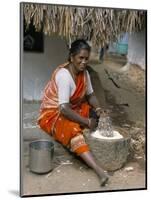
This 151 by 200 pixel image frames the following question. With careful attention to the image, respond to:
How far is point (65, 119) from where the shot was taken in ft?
9.80

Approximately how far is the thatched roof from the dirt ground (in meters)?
0.16

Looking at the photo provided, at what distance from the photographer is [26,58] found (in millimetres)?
2889

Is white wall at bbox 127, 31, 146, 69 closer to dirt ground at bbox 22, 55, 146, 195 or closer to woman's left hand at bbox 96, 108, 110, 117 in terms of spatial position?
dirt ground at bbox 22, 55, 146, 195

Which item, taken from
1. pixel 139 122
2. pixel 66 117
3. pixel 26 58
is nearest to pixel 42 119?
pixel 66 117

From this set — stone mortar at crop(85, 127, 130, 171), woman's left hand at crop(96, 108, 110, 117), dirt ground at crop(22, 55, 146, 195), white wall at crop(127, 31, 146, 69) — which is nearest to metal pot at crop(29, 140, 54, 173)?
dirt ground at crop(22, 55, 146, 195)

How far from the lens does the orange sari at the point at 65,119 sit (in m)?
2.96

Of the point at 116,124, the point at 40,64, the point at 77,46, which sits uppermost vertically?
the point at 77,46

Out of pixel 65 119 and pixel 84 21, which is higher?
pixel 84 21

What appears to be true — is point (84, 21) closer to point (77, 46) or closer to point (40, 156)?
point (77, 46)

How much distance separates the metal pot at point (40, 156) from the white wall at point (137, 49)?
0.73m

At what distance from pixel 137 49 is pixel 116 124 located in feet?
1.55

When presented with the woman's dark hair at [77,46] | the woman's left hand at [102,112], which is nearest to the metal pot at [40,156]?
the woman's left hand at [102,112]

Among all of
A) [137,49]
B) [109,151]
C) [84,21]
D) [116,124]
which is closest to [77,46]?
[84,21]

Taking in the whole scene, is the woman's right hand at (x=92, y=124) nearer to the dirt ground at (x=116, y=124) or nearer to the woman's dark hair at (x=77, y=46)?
the dirt ground at (x=116, y=124)
